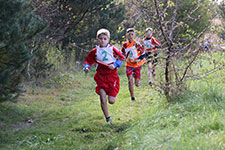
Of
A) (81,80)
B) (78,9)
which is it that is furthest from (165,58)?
(78,9)

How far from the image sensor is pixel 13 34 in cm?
430

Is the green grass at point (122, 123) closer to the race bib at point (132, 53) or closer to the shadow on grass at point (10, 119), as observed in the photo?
the shadow on grass at point (10, 119)

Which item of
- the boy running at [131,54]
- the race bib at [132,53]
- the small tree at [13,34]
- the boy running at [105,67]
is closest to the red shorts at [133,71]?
the boy running at [131,54]

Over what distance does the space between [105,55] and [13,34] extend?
2152 millimetres

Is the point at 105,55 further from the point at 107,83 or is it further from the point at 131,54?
the point at 131,54

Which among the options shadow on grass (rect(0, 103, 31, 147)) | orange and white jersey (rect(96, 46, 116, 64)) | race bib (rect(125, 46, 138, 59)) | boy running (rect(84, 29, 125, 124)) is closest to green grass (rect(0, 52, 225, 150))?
shadow on grass (rect(0, 103, 31, 147))

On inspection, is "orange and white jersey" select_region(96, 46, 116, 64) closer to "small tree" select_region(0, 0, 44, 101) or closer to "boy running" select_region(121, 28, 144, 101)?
"small tree" select_region(0, 0, 44, 101)

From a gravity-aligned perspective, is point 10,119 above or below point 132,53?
below

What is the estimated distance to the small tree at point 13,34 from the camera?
4.29 metres

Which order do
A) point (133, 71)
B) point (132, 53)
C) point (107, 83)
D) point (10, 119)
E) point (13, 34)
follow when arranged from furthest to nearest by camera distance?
point (133, 71), point (132, 53), point (10, 119), point (107, 83), point (13, 34)

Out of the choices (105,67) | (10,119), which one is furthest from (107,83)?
(10,119)

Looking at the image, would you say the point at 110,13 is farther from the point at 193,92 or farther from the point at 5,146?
the point at 5,146

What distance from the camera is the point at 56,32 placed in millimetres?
11758

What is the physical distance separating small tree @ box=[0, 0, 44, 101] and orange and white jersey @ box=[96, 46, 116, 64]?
4.86 feet
